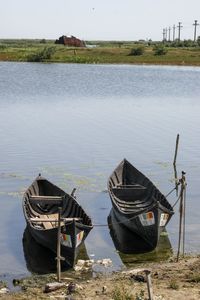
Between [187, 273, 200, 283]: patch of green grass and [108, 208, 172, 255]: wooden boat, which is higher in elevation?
[187, 273, 200, 283]: patch of green grass

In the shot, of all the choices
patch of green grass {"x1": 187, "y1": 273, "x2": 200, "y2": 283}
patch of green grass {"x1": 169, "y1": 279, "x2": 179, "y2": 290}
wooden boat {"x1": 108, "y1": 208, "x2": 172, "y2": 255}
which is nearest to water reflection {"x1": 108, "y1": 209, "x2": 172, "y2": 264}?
wooden boat {"x1": 108, "y1": 208, "x2": 172, "y2": 255}

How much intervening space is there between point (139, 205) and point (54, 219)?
3.24m

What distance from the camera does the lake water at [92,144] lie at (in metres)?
19.1

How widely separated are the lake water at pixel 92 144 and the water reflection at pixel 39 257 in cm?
19

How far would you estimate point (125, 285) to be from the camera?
1284cm

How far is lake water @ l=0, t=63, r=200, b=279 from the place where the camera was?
19.1 meters

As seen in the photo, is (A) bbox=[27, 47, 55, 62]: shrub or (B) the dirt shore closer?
(B) the dirt shore

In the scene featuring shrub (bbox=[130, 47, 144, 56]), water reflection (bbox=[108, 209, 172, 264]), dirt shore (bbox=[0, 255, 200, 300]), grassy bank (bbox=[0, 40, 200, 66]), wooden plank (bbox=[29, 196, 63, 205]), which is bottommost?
water reflection (bbox=[108, 209, 172, 264])

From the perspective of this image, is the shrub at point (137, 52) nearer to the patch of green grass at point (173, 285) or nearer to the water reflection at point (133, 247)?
the water reflection at point (133, 247)

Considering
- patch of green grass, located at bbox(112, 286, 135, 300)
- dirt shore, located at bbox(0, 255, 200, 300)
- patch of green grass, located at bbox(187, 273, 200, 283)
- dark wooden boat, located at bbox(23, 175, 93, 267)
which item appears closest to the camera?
patch of green grass, located at bbox(112, 286, 135, 300)

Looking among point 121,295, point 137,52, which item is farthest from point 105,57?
point 121,295

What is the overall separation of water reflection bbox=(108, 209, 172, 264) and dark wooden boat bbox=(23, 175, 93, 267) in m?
1.58

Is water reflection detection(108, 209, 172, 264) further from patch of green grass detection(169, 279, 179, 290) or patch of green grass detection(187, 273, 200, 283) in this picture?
patch of green grass detection(169, 279, 179, 290)

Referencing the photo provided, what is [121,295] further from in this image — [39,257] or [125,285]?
[39,257]
